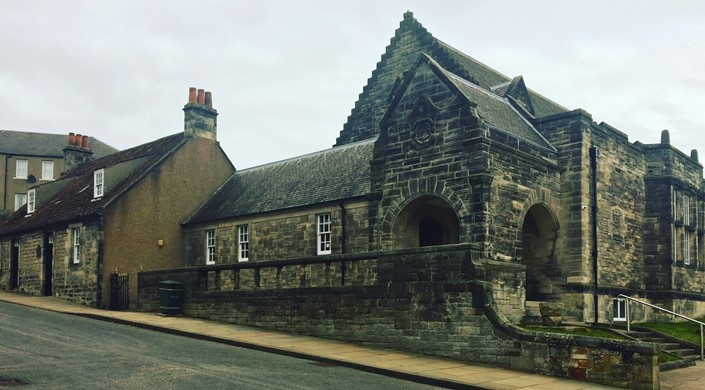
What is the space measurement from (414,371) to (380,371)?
2.32ft

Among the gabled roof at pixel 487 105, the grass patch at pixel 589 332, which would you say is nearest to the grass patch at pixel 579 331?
the grass patch at pixel 589 332

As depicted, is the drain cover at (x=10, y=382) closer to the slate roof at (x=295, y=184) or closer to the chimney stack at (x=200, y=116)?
the slate roof at (x=295, y=184)

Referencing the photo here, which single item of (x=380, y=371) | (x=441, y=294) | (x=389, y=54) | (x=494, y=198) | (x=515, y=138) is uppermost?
(x=389, y=54)

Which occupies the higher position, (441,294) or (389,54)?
(389,54)

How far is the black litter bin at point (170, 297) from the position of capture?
73.2 feet

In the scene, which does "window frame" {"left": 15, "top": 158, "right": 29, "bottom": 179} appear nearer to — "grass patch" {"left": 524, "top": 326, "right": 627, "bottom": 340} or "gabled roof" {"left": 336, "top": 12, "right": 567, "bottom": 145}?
"gabled roof" {"left": 336, "top": 12, "right": 567, "bottom": 145}

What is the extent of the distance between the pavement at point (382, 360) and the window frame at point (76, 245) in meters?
7.33

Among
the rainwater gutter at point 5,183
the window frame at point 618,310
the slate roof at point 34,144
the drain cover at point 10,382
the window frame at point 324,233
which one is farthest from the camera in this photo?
the slate roof at point 34,144

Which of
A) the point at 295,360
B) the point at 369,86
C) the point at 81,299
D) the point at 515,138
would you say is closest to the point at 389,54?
the point at 369,86

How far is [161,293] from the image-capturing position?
2241cm

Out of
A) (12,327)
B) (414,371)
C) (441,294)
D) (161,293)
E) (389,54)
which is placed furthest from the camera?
(389,54)

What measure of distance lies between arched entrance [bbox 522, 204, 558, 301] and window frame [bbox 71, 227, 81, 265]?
701 inches

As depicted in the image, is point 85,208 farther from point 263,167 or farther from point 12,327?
point 12,327

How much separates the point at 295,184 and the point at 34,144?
3929cm
